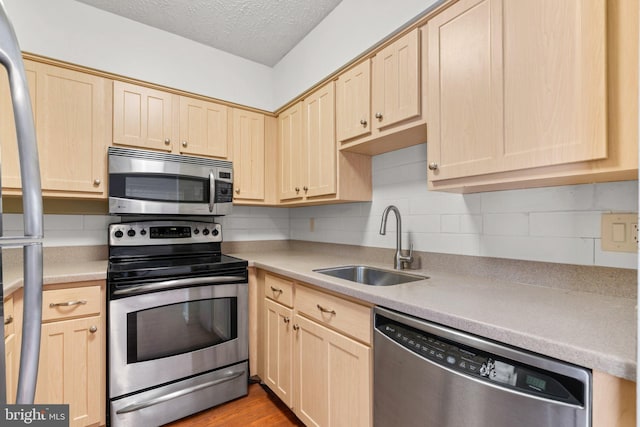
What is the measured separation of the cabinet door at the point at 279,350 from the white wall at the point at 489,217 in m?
0.75

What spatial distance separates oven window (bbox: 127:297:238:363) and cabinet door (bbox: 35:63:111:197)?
0.91 meters

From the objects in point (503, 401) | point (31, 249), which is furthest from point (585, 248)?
point (31, 249)

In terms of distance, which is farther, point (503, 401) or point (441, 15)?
point (441, 15)

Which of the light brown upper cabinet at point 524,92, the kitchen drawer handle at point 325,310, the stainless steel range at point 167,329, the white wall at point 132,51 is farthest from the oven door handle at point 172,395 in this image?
the white wall at point 132,51

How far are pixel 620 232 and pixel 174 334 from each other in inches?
85.0

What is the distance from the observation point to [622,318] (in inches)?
34.4

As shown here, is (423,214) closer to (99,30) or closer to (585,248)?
(585,248)

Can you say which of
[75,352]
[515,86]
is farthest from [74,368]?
[515,86]

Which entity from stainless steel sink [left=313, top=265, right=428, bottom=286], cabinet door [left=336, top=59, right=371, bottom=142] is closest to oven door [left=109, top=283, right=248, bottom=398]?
stainless steel sink [left=313, top=265, right=428, bottom=286]

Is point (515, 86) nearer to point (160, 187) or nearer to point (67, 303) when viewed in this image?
point (160, 187)

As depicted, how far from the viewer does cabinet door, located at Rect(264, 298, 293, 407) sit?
179 cm

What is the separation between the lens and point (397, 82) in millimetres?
1580

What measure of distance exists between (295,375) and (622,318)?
145 cm

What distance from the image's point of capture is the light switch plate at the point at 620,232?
104 centimetres
